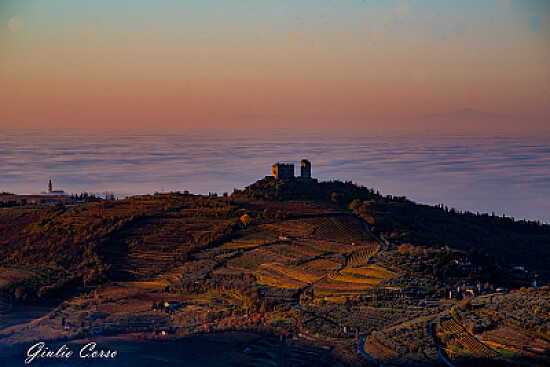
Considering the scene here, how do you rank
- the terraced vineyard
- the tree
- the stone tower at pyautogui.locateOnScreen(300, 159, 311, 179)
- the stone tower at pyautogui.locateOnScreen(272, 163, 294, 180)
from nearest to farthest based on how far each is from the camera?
1. the terraced vineyard
2. the tree
3. the stone tower at pyautogui.locateOnScreen(272, 163, 294, 180)
4. the stone tower at pyautogui.locateOnScreen(300, 159, 311, 179)

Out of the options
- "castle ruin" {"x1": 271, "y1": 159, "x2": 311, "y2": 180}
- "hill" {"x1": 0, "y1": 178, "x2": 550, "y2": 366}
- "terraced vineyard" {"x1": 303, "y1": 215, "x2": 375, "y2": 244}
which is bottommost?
"hill" {"x1": 0, "y1": 178, "x2": 550, "y2": 366}

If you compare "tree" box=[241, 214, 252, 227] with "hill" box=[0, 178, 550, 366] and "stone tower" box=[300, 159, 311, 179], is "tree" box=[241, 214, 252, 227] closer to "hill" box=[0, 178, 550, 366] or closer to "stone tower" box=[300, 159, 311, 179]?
"hill" box=[0, 178, 550, 366]

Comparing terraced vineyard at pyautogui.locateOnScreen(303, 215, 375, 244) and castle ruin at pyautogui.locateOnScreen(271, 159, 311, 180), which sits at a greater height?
castle ruin at pyautogui.locateOnScreen(271, 159, 311, 180)

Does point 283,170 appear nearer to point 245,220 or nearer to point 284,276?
point 245,220

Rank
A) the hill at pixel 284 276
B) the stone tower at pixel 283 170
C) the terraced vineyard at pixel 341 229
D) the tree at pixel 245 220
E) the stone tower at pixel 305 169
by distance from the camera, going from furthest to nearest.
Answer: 1. the stone tower at pixel 305 169
2. the stone tower at pixel 283 170
3. the tree at pixel 245 220
4. the terraced vineyard at pixel 341 229
5. the hill at pixel 284 276

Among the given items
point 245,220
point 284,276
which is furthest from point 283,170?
point 284,276

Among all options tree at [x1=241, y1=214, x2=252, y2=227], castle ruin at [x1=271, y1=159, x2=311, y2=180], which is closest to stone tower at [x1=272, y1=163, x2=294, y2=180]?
castle ruin at [x1=271, y1=159, x2=311, y2=180]

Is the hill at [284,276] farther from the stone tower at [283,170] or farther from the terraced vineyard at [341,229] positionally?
the stone tower at [283,170]

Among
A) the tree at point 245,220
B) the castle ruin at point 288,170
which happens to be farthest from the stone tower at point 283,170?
the tree at point 245,220

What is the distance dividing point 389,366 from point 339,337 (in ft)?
12.3

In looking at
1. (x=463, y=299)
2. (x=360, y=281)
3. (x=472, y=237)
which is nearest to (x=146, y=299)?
(x=360, y=281)

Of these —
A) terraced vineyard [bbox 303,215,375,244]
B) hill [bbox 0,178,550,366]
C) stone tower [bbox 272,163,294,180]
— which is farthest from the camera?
stone tower [bbox 272,163,294,180]

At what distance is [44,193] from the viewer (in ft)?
231

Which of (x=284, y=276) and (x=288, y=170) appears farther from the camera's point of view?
(x=288, y=170)
